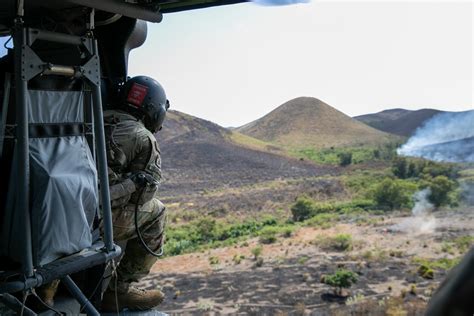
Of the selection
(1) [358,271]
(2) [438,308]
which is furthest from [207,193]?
(2) [438,308]

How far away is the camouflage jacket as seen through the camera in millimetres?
3889

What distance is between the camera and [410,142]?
77.5m

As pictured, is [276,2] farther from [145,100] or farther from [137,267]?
[137,267]

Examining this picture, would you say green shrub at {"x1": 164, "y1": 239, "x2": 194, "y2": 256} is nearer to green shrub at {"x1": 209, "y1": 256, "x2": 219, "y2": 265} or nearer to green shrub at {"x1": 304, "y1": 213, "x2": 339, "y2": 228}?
green shrub at {"x1": 209, "y1": 256, "x2": 219, "y2": 265}

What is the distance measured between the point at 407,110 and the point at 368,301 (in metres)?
81.0

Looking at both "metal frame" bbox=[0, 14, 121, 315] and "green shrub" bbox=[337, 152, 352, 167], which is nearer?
"metal frame" bbox=[0, 14, 121, 315]

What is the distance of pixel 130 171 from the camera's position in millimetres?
4039

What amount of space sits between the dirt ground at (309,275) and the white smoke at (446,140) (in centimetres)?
3022

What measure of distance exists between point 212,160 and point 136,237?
60.5 metres

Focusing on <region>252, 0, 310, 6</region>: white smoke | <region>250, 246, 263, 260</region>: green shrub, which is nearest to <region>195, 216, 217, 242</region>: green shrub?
<region>250, 246, 263, 260</region>: green shrub

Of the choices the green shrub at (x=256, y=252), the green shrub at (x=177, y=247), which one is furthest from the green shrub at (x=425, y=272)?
the green shrub at (x=177, y=247)

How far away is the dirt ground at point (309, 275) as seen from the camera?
75.4ft

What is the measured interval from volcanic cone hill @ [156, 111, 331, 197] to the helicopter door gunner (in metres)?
47.9

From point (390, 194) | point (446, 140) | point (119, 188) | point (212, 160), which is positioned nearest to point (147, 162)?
point (119, 188)
